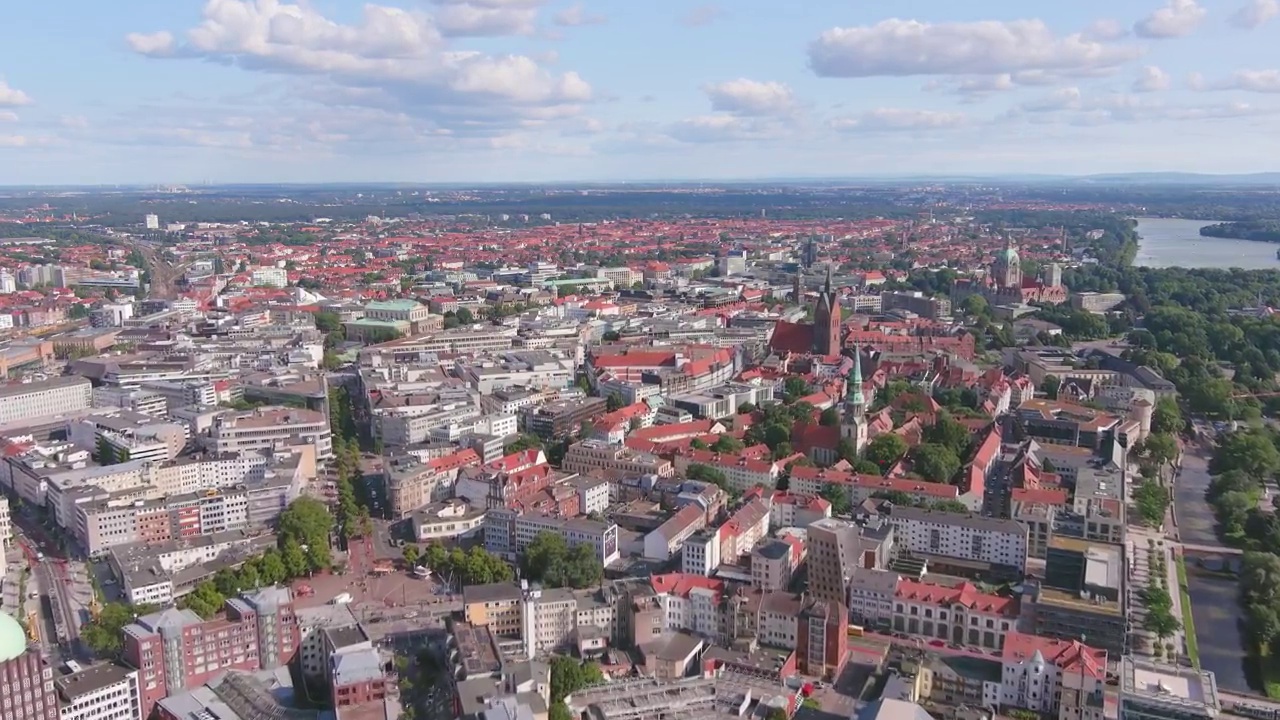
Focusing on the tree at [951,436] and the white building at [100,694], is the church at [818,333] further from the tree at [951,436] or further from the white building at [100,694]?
the white building at [100,694]

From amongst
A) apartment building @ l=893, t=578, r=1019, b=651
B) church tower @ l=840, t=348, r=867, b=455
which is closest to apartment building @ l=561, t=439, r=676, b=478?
church tower @ l=840, t=348, r=867, b=455

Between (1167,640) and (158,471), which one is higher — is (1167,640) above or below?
below

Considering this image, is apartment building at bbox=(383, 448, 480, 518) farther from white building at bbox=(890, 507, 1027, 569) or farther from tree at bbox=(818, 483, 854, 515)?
white building at bbox=(890, 507, 1027, 569)

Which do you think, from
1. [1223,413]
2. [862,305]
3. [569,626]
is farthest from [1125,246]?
[569,626]

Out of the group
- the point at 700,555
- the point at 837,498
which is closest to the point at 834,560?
the point at 700,555

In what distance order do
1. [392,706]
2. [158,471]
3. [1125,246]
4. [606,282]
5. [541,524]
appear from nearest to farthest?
[392,706], [541,524], [158,471], [606,282], [1125,246]

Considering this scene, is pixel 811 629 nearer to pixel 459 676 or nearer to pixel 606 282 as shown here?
pixel 459 676
